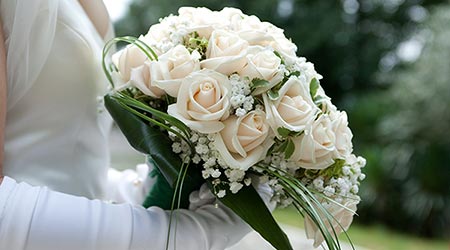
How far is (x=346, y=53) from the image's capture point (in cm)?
750

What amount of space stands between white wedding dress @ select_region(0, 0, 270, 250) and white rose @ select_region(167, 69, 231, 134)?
0.14 m

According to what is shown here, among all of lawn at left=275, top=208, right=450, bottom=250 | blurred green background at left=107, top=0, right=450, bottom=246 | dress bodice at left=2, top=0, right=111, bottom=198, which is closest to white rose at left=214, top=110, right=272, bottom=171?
dress bodice at left=2, top=0, right=111, bottom=198

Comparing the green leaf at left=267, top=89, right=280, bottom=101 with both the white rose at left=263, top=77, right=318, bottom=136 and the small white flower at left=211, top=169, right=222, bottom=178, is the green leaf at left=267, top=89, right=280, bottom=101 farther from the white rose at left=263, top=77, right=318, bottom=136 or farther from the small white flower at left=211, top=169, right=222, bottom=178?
the small white flower at left=211, top=169, right=222, bottom=178

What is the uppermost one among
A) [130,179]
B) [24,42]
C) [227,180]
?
[24,42]

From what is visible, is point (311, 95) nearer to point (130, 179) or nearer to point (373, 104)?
point (130, 179)

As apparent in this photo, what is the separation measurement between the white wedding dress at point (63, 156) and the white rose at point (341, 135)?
0.11m

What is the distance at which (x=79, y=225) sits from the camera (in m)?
0.68

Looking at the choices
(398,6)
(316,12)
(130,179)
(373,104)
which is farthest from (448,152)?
(130,179)

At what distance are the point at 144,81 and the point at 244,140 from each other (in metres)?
0.16

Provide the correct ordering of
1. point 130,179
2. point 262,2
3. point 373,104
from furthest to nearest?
point 262,2 → point 373,104 → point 130,179

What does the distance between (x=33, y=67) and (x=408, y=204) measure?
14.7 feet

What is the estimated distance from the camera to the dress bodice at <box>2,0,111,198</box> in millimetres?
782

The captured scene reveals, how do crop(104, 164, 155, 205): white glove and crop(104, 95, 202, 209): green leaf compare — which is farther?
crop(104, 164, 155, 205): white glove

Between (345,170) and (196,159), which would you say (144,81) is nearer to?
(196,159)
